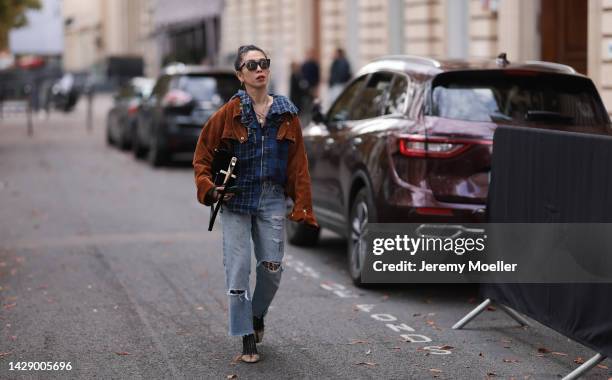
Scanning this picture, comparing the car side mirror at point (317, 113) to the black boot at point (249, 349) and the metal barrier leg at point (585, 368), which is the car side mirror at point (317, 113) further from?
the metal barrier leg at point (585, 368)

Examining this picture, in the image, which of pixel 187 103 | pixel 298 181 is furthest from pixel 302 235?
pixel 187 103

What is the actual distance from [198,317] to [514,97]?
9.52ft

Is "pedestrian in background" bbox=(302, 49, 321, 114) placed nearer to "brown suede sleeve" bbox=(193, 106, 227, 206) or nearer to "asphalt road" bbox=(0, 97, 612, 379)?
"asphalt road" bbox=(0, 97, 612, 379)

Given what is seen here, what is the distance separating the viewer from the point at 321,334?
8.24m

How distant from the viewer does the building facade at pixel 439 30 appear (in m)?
18.0

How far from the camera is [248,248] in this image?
290 inches

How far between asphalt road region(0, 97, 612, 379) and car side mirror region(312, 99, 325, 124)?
49.3 inches

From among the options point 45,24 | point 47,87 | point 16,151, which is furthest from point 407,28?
point 47,87

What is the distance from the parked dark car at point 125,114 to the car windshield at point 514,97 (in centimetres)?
1449

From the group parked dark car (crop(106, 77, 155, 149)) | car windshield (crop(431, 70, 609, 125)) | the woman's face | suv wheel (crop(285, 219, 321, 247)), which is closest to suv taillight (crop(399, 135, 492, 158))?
car windshield (crop(431, 70, 609, 125))

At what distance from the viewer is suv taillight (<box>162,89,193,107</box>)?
21.2m

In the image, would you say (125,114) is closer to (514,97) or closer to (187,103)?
(187,103)

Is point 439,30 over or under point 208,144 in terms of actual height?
over

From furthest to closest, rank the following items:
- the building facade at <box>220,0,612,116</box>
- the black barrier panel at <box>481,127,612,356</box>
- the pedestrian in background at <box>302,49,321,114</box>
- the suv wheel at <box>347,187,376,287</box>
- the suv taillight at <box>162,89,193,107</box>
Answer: the pedestrian in background at <box>302,49,321,114</box> → the suv taillight at <box>162,89,193,107</box> → the building facade at <box>220,0,612,116</box> → the suv wheel at <box>347,187,376,287</box> → the black barrier panel at <box>481,127,612,356</box>
